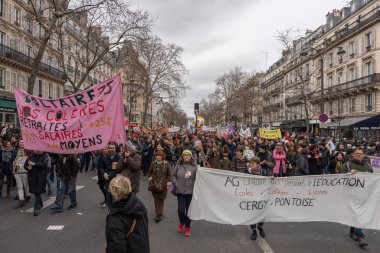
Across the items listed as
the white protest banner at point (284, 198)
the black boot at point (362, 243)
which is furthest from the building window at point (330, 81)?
the black boot at point (362, 243)

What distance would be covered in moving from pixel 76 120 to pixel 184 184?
7.50 feet

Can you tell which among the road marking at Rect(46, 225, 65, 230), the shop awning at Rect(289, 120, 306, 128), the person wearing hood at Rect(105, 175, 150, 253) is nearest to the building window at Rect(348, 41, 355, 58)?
the shop awning at Rect(289, 120, 306, 128)

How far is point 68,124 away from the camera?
5602 mm

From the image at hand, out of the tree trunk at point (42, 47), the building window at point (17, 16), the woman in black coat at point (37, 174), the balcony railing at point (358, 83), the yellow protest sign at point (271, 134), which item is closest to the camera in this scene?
the woman in black coat at point (37, 174)

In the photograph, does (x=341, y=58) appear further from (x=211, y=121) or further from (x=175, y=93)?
(x=211, y=121)

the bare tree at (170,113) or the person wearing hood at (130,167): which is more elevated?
the bare tree at (170,113)

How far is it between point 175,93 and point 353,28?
916 inches

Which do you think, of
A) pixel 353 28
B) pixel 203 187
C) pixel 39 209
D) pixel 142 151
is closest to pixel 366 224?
pixel 203 187

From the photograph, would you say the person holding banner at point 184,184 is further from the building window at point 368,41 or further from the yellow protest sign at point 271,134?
the building window at point 368,41

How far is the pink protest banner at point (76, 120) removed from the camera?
545cm

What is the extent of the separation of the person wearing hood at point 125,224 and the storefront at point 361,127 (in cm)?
2110

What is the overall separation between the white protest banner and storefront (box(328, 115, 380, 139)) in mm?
17322

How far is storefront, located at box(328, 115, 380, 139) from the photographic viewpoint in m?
26.4

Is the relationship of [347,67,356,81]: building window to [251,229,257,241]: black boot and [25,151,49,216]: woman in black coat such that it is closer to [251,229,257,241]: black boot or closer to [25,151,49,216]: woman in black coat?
[251,229,257,241]: black boot
